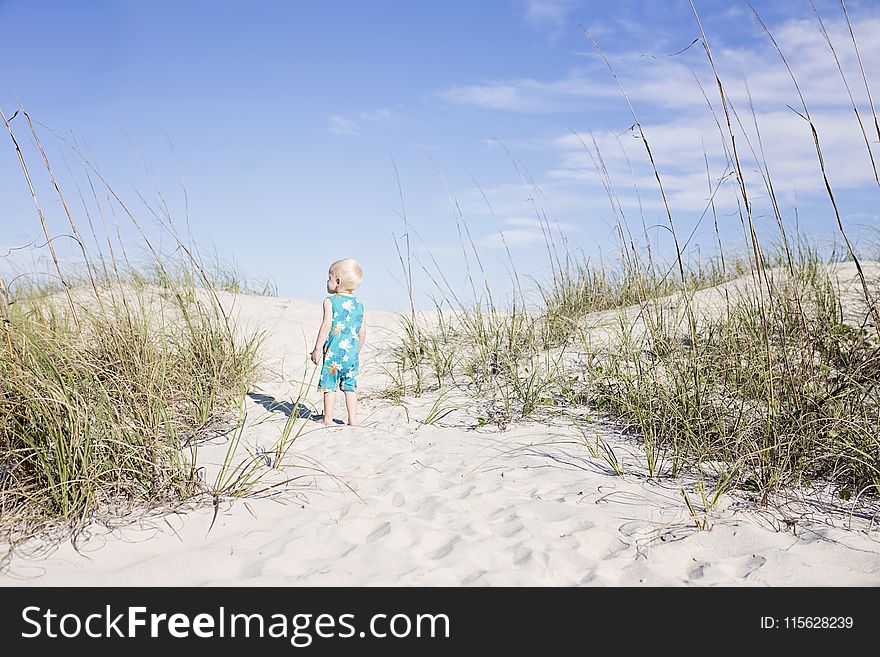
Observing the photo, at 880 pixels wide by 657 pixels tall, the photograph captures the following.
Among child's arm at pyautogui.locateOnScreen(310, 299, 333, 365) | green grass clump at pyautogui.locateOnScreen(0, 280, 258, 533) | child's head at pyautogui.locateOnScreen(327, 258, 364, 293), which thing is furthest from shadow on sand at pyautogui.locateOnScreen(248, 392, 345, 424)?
green grass clump at pyautogui.locateOnScreen(0, 280, 258, 533)

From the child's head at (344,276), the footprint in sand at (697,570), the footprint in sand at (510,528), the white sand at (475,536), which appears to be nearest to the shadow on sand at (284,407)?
the child's head at (344,276)

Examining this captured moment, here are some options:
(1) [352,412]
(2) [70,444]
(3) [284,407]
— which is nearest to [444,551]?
(2) [70,444]

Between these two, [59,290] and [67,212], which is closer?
[67,212]

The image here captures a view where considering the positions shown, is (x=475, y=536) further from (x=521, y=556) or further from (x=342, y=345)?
(x=342, y=345)

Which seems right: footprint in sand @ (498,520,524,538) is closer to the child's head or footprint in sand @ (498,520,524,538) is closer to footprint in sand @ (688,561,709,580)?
footprint in sand @ (688,561,709,580)

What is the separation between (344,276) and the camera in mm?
4797

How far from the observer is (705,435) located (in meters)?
3.49

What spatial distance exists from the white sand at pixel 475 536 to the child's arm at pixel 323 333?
3.61 ft

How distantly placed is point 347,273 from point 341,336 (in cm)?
46

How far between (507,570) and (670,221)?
2.00 m

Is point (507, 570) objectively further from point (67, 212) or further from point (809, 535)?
point (67, 212)

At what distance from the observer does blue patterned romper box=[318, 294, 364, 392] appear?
15.4 feet
